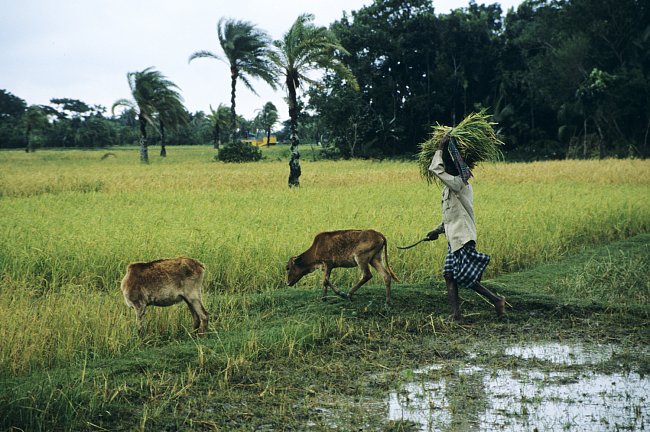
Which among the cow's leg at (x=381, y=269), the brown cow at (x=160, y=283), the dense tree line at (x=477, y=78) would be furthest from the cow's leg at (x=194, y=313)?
the dense tree line at (x=477, y=78)

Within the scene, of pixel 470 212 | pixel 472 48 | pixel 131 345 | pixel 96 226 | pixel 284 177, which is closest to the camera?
pixel 131 345

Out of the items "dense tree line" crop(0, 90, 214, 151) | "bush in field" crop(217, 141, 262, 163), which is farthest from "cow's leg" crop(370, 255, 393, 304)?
"dense tree line" crop(0, 90, 214, 151)

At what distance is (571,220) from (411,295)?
5.48 m

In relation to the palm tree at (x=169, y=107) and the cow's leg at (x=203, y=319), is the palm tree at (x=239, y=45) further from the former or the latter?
the cow's leg at (x=203, y=319)

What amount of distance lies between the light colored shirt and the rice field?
4.95 ft

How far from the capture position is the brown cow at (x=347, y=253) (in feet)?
21.6

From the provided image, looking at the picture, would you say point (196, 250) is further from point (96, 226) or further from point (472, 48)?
point (472, 48)

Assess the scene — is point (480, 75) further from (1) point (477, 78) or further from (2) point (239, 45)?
(2) point (239, 45)

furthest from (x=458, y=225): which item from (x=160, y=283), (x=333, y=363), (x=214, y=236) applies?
(x=214, y=236)

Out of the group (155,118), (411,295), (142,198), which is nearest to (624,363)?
(411,295)

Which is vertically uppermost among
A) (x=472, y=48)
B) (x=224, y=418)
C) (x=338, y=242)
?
(x=472, y=48)

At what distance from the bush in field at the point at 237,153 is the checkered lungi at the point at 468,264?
103 feet

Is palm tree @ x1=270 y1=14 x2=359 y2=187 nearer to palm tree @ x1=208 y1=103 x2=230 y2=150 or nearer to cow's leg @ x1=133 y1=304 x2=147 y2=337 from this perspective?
cow's leg @ x1=133 y1=304 x2=147 y2=337

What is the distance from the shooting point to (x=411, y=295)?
23.7ft
